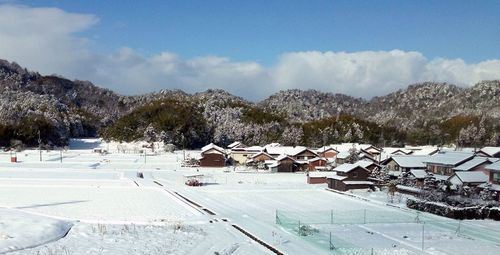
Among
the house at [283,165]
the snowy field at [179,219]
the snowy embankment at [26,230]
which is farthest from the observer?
the house at [283,165]

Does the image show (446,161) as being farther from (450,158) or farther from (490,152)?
(490,152)

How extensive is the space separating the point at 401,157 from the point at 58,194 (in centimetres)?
3200

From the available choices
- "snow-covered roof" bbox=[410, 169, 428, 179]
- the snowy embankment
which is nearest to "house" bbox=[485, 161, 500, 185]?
"snow-covered roof" bbox=[410, 169, 428, 179]

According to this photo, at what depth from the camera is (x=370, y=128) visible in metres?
112

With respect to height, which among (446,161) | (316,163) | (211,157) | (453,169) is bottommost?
(316,163)

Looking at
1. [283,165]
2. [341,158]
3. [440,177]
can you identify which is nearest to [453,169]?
[440,177]

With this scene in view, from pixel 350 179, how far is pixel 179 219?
20.3 meters

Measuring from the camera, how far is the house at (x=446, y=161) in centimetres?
4016

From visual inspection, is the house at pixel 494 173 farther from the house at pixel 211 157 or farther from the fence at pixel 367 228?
the house at pixel 211 157

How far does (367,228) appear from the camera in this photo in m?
23.8

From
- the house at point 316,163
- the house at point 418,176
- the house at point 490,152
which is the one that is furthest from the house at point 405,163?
the house at point 316,163

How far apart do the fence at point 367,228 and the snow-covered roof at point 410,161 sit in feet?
54.4

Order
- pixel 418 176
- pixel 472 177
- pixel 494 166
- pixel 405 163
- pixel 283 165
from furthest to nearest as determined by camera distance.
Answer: pixel 283 165 < pixel 405 163 < pixel 418 176 < pixel 472 177 < pixel 494 166

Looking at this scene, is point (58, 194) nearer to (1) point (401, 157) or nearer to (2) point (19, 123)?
(1) point (401, 157)
